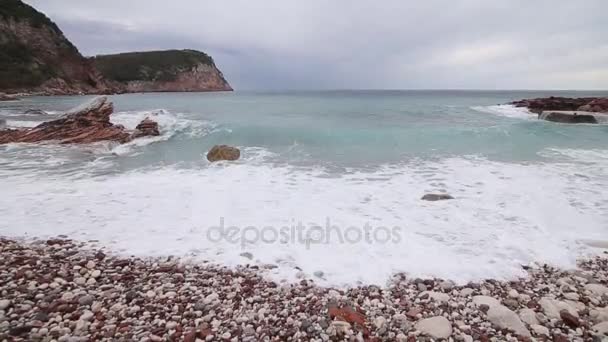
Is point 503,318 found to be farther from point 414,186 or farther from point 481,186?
point 481,186

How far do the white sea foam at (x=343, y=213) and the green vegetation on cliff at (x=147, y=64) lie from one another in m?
123

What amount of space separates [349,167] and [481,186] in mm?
4112

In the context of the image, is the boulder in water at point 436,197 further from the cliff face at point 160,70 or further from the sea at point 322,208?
the cliff face at point 160,70

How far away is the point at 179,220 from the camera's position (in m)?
6.19

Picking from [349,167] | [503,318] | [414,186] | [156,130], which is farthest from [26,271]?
[156,130]

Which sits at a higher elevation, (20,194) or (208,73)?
(208,73)

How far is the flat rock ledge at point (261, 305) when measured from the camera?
3.23 meters

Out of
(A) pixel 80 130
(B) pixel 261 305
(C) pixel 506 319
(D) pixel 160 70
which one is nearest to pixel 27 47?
(D) pixel 160 70

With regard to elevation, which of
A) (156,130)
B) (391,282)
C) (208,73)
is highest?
(208,73)

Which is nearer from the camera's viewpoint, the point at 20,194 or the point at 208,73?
the point at 20,194

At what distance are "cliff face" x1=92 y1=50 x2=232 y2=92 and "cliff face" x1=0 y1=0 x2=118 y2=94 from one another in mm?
36692

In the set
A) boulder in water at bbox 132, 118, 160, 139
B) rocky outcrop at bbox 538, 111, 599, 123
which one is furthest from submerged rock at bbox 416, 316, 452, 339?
rocky outcrop at bbox 538, 111, 599, 123

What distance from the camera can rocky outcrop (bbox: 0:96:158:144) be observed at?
46.5ft

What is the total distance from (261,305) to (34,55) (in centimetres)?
8710
